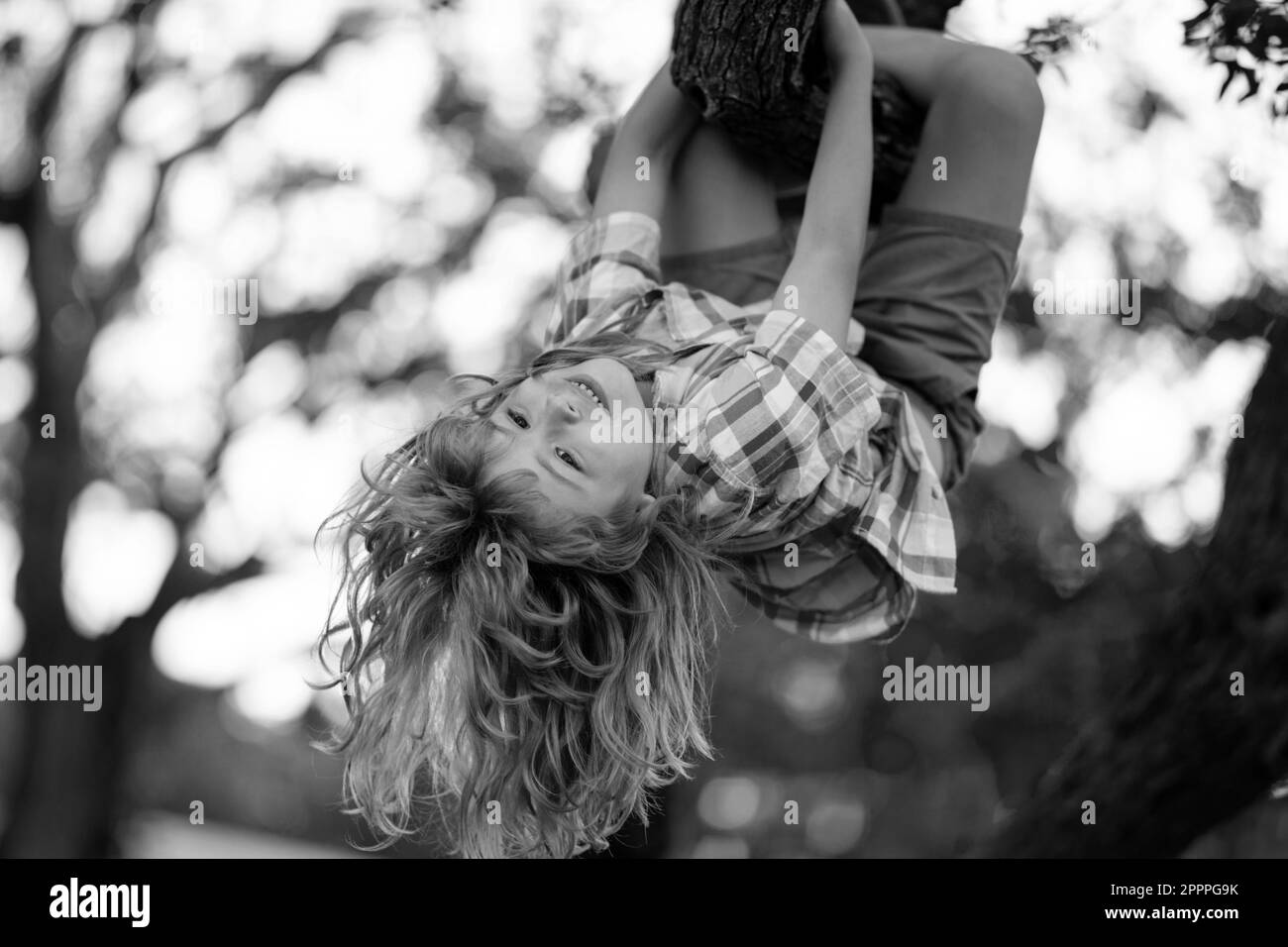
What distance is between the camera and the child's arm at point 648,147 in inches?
89.2

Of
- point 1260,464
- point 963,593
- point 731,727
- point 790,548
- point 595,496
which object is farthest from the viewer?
point 731,727

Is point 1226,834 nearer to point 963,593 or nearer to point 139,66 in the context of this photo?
point 963,593

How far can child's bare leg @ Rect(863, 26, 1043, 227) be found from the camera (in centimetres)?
219

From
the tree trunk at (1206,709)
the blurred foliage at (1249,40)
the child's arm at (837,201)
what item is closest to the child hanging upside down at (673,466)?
the child's arm at (837,201)

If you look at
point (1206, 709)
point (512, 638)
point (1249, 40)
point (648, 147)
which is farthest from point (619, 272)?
point (1206, 709)

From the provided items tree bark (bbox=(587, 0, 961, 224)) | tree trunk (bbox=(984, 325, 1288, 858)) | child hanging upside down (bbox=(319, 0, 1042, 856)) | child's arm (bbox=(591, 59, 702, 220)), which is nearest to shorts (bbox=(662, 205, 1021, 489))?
child hanging upside down (bbox=(319, 0, 1042, 856))

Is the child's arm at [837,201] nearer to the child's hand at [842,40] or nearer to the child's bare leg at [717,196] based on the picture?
the child's hand at [842,40]

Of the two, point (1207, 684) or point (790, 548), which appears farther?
point (1207, 684)

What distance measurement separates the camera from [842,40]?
2.04 metres

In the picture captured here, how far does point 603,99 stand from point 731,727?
6.33 m

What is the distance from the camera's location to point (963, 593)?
6895 millimetres

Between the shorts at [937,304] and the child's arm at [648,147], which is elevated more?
the child's arm at [648,147]

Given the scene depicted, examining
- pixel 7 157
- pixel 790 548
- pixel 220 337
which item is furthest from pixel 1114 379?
pixel 7 157

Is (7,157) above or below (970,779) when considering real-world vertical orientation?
above
